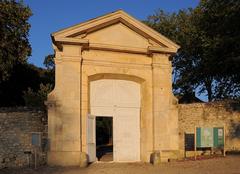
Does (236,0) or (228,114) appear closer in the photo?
(228,114)

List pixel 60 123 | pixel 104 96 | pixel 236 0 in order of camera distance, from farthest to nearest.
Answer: pixel 236 0
pixel 104 96
pixel 60 123

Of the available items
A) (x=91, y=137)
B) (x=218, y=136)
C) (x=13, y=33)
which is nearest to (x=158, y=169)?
(x=91, y=137)

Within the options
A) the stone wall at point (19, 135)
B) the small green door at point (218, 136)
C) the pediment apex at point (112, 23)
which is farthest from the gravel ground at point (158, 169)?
the pediment apex at point (112, 23)

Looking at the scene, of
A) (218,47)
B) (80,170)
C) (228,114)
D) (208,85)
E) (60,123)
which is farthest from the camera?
(208,85)

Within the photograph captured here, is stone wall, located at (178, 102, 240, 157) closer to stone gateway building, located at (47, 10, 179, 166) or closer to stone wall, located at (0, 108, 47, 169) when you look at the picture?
stone gateway building, located at (47, 10, 179, 166)

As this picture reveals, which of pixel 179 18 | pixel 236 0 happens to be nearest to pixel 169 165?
pixel 236 0

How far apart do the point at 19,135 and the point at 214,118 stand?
31.8ft

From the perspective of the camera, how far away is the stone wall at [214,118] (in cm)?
2044

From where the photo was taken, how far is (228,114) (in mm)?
20469

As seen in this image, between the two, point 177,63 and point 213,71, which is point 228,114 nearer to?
point 213,71

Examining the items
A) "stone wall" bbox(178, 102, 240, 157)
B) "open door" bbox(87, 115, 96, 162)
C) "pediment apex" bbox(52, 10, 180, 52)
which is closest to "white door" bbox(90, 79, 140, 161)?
"open door" bbox(87, 115, 96, 162)

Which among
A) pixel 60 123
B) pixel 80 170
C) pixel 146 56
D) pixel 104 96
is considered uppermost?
pixel 146 56

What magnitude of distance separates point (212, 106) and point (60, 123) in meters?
8.29

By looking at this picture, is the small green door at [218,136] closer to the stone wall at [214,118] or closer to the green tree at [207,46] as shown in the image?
the stone wall at [214,118]
